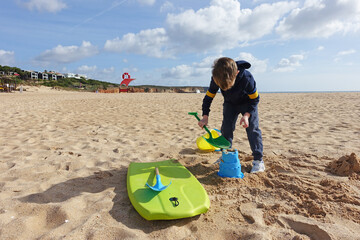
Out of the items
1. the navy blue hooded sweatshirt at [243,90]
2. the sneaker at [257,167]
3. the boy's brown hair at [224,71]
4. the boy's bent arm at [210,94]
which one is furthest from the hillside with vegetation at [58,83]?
the sneaker at [257,167]

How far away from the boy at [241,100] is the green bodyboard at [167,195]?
0.69 m

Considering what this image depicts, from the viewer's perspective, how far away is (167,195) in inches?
75.5

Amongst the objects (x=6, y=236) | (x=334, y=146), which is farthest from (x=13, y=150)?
(x=334, y=146)

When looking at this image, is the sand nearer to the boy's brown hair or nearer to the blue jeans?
the blue jeans

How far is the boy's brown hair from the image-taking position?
213 centimetres

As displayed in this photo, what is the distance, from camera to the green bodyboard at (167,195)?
1.70 m

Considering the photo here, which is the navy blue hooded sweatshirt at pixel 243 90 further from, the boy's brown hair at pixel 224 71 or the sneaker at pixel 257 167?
the sneaker at pixel 257 167

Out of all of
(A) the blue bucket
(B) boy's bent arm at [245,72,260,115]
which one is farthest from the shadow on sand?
(B) boy's bent arm at [245,72,260,115]

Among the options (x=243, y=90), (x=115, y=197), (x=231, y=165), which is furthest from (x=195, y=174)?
(x=243, y=90)

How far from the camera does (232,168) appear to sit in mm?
2375

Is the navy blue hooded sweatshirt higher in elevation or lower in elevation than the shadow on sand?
higher

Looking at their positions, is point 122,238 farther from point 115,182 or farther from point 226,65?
point 226,65

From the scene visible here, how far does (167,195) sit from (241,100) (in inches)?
53.0

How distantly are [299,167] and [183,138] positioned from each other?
2016 millimetres
